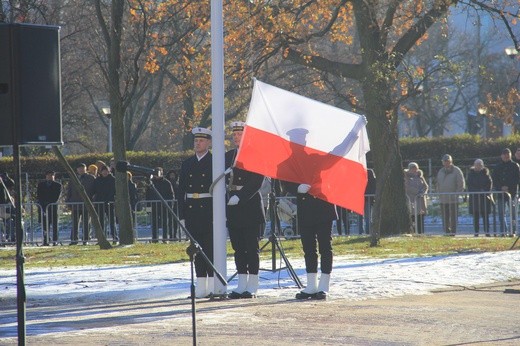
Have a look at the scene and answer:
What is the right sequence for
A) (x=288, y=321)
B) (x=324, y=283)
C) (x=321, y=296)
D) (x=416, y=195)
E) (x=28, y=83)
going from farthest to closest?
1. (x=416, y=195)
2. (x=324, y=283)
3. (x=321, y=296)
4. (x=288, y=321)
5. (x=28, y=83)

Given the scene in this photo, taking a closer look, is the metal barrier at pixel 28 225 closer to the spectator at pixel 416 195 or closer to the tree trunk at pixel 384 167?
the tree trunk at pixel 384 167

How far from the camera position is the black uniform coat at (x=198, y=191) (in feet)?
45.1

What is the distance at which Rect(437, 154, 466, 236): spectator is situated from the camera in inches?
1025

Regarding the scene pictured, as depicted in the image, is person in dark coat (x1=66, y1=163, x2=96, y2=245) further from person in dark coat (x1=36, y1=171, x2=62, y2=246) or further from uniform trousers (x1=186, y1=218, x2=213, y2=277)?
uniform trousers (x1=186, y1=218, x2=213, y2=277)

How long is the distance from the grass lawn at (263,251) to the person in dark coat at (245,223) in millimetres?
5567

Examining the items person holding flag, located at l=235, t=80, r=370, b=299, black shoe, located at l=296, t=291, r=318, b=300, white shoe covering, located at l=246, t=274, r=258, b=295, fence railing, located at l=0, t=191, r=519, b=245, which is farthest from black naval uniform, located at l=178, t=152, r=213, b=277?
fence railing, located at l=0, t=191, r=519, b=245

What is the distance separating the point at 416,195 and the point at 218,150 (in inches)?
547

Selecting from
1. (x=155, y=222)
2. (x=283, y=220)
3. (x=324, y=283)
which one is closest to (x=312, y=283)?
(x=324, y=283)

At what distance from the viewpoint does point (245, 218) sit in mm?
13594

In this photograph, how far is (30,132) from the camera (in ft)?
30.0

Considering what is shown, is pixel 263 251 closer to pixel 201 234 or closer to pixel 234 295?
pixel 201 234

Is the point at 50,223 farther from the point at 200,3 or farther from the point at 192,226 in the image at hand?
the point at 192,226

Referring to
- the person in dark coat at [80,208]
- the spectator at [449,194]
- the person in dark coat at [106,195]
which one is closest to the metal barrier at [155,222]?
the person in dark coat at [106,195]

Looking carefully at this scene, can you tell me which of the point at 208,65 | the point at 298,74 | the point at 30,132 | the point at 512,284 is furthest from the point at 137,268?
the point at 298,74
